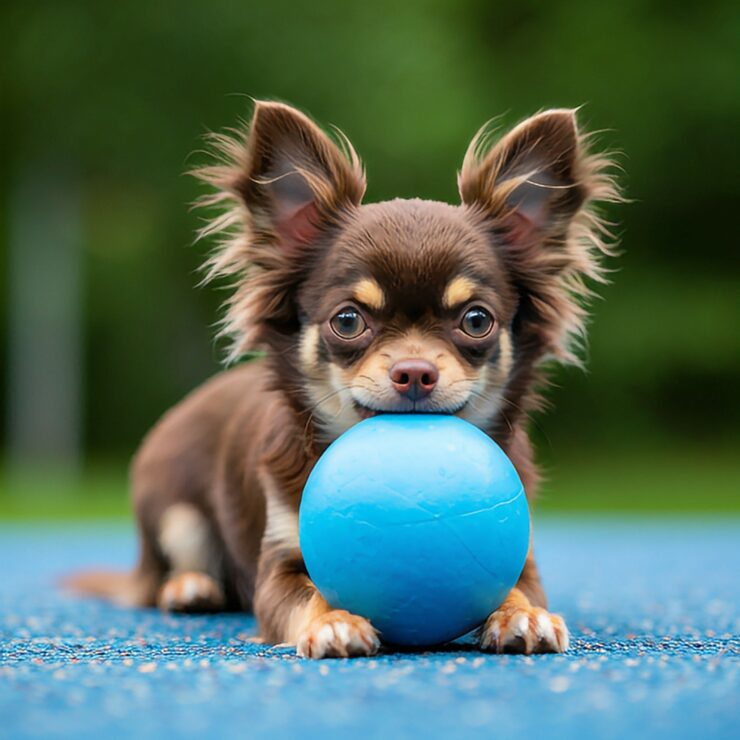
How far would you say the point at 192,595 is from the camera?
5.60 metres

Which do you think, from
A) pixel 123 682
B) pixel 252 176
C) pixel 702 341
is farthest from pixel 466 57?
pixel 123 682

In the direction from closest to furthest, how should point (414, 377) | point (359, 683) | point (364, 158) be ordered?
point (359, 683) < point (414, 377) < point (364, 158)

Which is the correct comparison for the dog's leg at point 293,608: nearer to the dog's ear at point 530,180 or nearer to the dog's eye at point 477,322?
the dog's eye at point 477,322

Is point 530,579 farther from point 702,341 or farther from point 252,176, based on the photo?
point 702,341

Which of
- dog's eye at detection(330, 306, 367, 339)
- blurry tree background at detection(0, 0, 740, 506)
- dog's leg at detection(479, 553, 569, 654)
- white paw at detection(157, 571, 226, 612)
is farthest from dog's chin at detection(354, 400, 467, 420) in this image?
blurry tree background at detection(0, 0, 740, 506)

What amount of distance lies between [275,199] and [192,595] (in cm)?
186

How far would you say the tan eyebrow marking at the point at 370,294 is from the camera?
4.23m

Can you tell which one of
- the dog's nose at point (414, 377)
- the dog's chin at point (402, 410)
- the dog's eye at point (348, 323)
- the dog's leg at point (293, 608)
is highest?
the dog's eye at point (348, 323)

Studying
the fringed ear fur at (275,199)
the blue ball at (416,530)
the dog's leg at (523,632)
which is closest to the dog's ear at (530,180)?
the fringed ear fur at (275,199)

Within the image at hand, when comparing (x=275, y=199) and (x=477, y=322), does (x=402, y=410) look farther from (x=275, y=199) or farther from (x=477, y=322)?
(x=275, y=199)

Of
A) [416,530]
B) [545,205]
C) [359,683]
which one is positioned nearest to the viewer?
[359,683]

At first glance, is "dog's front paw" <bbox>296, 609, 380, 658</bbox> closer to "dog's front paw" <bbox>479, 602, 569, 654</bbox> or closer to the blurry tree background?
"dog's front paw" <bbox>479, 602, 569, 654</bbox>

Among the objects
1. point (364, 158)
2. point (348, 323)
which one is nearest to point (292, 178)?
point (348, 323)

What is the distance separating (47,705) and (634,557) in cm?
625
